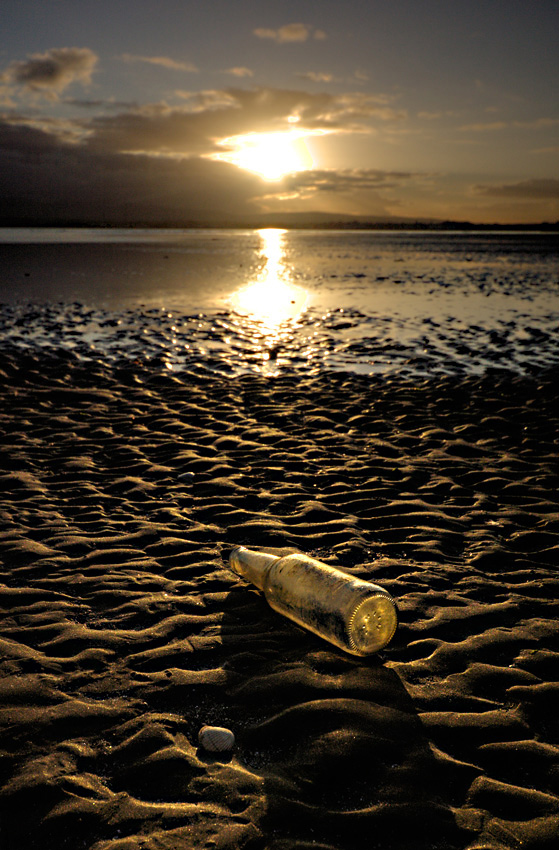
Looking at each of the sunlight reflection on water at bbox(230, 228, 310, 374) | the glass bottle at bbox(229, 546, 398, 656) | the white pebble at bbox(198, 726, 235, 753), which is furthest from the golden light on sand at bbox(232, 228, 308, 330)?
the white pebble at bbox(198, 726, 235, 753)

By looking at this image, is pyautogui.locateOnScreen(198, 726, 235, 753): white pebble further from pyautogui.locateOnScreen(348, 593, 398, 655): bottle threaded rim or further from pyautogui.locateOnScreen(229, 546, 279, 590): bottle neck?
pyautogui.locateOnScreen(229, 546, 279, 590): bottle neck

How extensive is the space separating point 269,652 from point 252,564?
0.58 metres

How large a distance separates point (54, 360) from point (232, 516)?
7.08m

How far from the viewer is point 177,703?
2.63 meters

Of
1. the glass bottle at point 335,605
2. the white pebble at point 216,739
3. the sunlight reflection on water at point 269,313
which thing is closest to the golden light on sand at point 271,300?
the sunlight reflection on water at point 269,313

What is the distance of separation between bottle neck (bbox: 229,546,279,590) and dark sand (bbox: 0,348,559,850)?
155mm

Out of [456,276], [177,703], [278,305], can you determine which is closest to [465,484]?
[177,703]

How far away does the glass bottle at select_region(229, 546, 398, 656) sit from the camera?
2.67m

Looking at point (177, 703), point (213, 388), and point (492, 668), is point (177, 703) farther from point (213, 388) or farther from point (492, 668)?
point (213, 388)

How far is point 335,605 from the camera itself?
270 centimetres

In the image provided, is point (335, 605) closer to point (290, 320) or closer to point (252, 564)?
point (252, 564)

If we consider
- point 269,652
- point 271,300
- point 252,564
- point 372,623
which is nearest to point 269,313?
point 271,300

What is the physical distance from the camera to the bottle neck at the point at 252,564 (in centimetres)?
333

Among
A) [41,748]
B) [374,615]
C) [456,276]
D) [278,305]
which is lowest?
[41,748]
